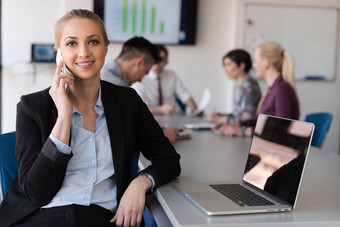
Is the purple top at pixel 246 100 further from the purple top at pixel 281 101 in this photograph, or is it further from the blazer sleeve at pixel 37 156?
the blazer sleeve at pixel 37 156

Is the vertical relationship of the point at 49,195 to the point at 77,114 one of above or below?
below

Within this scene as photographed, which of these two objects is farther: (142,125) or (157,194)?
(142,125)

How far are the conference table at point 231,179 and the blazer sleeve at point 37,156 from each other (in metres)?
0.34

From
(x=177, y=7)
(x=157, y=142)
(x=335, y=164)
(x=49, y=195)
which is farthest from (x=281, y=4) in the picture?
(x=49, y=195)

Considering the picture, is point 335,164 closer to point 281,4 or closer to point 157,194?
point 157,194

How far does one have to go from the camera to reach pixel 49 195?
1.30 m

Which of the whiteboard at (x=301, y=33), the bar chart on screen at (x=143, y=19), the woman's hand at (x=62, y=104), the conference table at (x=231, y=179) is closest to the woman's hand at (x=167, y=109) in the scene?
the conference table at (x=231, y=179)

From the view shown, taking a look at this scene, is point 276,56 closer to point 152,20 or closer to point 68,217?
point 68,217

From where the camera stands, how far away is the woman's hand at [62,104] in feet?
4.18

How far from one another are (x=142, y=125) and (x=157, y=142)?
0.09 meters

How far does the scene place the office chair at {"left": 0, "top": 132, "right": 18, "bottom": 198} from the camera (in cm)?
158

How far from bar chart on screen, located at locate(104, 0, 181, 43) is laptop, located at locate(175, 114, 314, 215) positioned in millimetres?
4011

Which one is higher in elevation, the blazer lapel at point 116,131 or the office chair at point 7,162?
the blazer lapel at point 116,131

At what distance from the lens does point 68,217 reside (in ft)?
4.25
